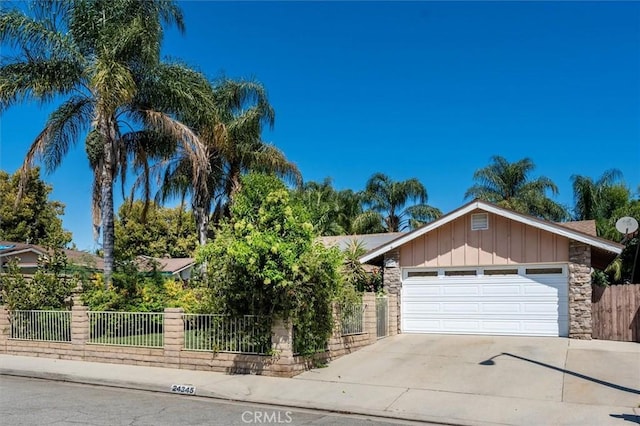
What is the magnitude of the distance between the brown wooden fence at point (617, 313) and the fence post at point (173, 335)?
10.9m

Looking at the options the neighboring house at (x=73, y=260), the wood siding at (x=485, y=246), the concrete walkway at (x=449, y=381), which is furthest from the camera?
the neighboring house at (x=73, y=260)

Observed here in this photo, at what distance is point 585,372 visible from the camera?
10430 millimetres

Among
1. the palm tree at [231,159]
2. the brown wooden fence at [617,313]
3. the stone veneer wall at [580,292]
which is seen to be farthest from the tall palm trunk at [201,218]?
the brown wooden fence at [617,313]

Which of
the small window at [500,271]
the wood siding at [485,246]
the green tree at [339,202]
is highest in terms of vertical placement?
the green tree at [339,202]

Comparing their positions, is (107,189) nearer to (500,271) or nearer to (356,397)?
(356,397)

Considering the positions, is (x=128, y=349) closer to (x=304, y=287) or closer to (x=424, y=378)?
(x=304, y=287)

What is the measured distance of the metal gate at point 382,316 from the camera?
15.0 m

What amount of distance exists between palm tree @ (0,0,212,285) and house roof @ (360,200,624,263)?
6.69 m

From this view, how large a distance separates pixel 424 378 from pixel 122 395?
560 centimetres

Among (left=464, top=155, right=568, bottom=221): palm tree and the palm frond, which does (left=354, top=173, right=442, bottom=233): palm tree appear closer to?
(left=464, top=155, right=568, bottom=221): palm tree

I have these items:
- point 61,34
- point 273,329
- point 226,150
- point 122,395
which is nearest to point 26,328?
point 122,395

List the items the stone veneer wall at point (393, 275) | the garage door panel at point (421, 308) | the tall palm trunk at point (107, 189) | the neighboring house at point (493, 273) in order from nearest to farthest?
the neighboring house at point (493, 273) → the tall palm trunk at point (107, 189) → the garage door panel at point (421, 308) → the stone veneer wall at point (393, 275)

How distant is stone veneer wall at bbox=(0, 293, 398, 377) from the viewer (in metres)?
10.6

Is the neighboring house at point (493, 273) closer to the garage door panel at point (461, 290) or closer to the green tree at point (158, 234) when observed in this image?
the garage door panel at point (461, 290)
